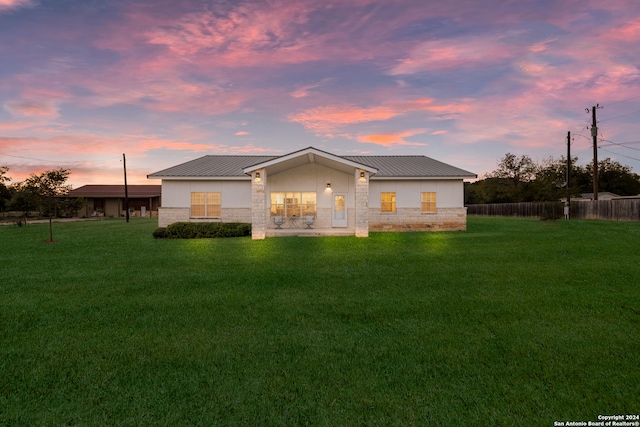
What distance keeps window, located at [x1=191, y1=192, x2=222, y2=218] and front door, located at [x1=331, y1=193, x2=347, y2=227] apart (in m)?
6.74

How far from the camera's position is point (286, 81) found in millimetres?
19297

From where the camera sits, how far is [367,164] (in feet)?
78.1

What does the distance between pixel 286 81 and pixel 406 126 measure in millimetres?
9195

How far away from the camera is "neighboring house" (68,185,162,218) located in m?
45.4

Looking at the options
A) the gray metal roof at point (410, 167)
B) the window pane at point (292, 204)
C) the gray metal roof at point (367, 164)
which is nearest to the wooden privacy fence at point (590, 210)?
Answer: the gray metal roof at point (410, 167)

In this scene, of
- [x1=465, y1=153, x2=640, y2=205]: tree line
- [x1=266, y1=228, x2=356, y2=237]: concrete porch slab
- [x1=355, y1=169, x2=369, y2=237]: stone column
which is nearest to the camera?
[x1=355, y1=169, x2=369, y2=237]: stone column

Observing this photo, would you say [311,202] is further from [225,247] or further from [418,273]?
[418,273]

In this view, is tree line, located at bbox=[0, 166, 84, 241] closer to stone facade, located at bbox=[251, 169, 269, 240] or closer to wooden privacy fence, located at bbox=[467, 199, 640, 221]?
stone facade, located at bbox=[251, 169, 269, 240]

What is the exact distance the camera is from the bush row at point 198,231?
1831 centimetres

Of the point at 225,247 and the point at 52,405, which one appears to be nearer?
the point at 52,405

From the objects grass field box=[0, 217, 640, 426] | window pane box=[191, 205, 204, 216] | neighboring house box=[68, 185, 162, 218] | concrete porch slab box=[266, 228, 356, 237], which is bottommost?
grass field box=[0, 217, 640, 426]

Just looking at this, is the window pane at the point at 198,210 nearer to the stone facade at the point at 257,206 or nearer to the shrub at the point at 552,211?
the stone facade at the point at 257,206

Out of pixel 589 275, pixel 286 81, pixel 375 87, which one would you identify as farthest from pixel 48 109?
pixel 589 275

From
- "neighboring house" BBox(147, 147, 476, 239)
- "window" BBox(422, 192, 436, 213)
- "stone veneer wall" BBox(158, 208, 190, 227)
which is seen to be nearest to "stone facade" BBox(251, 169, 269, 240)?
"neighboring house" BBox(147, 147, 476, 239)
